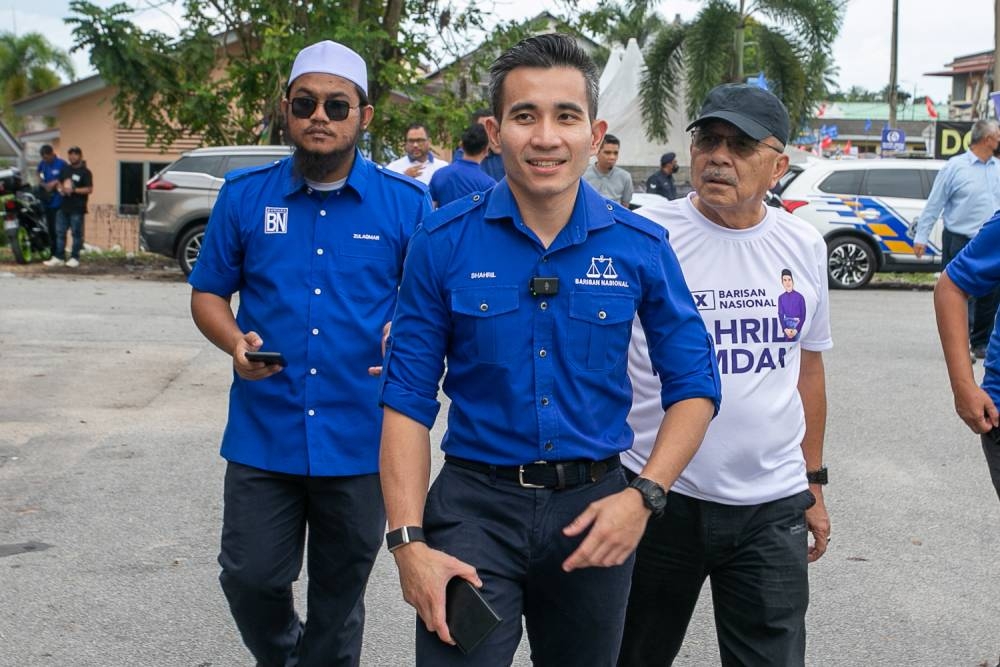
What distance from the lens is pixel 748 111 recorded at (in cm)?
344

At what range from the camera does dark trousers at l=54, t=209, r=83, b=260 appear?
21141 millimetres

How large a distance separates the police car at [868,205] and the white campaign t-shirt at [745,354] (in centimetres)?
1572

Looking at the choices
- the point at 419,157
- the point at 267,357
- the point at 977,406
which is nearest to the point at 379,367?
the point at 267,357

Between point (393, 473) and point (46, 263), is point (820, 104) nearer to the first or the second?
point (46, 263)

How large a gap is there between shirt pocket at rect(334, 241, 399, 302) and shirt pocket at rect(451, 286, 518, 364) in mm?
1356

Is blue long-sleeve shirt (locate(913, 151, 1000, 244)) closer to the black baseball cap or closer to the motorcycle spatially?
the black baseball cap

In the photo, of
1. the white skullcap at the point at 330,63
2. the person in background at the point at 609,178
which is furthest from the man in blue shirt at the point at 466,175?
the white skullcap at the point at 330,63

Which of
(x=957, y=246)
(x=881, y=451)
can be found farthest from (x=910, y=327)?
(x=881, y=451)

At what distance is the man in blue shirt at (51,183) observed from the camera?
21.4m

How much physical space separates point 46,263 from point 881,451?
16.1 m

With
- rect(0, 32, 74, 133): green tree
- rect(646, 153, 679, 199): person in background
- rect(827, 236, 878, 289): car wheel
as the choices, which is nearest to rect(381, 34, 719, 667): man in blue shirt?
rect(827, 236, 878, 289): car wheel

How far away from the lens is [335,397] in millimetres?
4008

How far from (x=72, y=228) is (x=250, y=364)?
60.8 ft

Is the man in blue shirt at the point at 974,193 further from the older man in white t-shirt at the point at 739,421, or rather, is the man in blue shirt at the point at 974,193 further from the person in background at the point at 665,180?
the person in background at the point at 665,180
